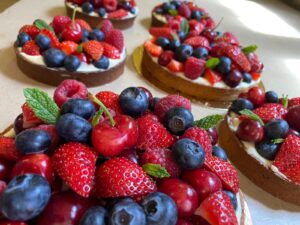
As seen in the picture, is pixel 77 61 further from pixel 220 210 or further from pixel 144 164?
pixel 220 210

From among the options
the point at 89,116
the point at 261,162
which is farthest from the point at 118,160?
the point at 261,162

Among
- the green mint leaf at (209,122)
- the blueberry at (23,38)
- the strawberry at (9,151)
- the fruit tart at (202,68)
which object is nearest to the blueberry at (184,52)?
the fruit tart at (202,68)

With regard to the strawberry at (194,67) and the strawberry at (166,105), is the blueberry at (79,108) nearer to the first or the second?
the strawberry at (166,105)

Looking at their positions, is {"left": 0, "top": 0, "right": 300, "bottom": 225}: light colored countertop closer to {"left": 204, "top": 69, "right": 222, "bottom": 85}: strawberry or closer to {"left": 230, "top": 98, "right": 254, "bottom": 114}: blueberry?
{"left": 204, "top": 69, "right": 222, "bottom": 85}: strawberry

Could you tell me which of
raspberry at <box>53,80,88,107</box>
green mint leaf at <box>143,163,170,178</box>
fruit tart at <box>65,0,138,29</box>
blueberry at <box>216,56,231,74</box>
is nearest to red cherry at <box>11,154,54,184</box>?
green mint leaf at <box>143,163,170,178</box>

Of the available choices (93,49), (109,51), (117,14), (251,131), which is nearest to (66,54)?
(93,49)
